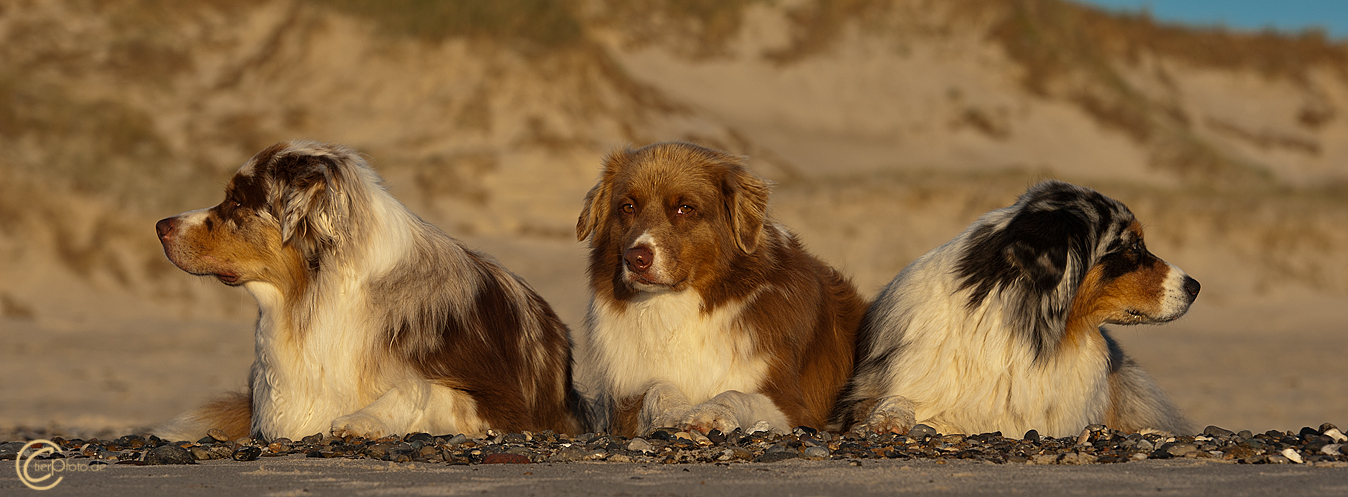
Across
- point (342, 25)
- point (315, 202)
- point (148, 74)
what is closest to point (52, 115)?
point (148, 74)

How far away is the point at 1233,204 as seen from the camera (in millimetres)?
26594

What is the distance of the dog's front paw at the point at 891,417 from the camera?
628 cm

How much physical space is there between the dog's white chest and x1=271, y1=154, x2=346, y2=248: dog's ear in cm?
157

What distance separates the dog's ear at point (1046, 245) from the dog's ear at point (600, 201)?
7.21ft

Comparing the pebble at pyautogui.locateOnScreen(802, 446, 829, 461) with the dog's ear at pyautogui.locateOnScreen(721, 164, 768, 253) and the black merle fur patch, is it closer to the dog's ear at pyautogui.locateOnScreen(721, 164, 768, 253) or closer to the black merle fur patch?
the dog's ear at pyautogui.locateOnScreen(721, 164, 768, 253)

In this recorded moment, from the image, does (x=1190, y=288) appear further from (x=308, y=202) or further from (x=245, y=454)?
(x=245, y=454)

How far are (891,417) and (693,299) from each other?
1229 mm

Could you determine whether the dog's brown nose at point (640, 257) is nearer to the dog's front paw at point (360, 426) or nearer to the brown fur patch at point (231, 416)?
the dog's front paw at point (360, 426)

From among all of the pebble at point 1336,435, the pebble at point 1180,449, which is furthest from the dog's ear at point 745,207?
the pebble at point 1336,435

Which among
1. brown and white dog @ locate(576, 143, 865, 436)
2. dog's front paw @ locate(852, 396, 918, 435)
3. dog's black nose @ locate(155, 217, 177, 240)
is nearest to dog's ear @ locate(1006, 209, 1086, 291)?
dog's front paw @ locate(852, 396, 918, 435)

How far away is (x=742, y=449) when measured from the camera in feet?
17.7

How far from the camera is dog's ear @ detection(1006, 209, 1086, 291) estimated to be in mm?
6391

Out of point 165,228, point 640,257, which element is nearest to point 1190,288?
point 640,257

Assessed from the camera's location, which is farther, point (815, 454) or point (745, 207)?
point (745, 207)
